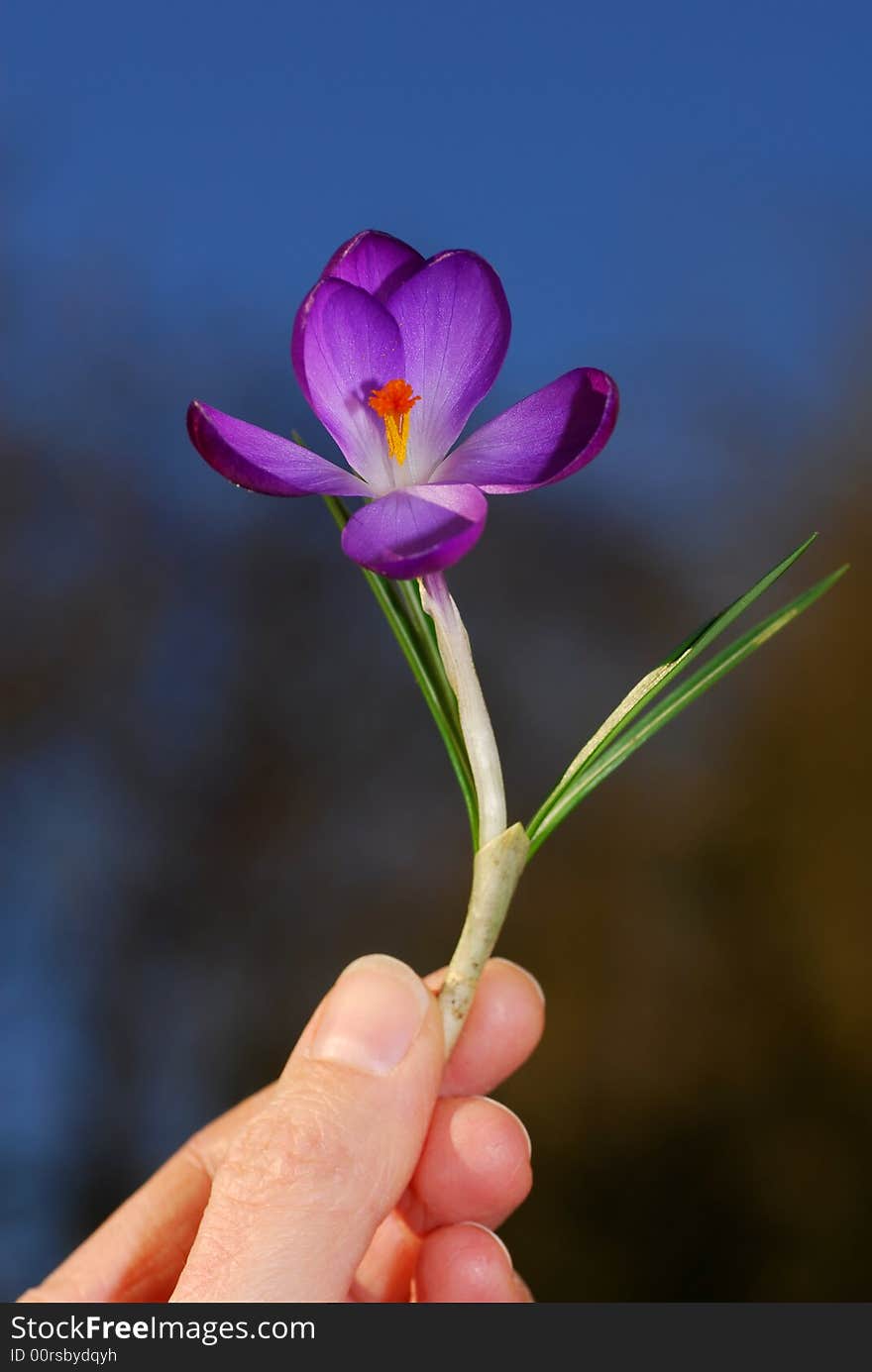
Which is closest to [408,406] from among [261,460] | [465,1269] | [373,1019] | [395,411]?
[395,411]

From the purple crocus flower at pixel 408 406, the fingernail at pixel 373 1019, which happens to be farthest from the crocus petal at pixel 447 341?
the fingernail at pixel 373 1019

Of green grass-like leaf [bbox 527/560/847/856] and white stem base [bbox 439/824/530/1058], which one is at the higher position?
green grass-like leaf [bbox 527/560/847/856]

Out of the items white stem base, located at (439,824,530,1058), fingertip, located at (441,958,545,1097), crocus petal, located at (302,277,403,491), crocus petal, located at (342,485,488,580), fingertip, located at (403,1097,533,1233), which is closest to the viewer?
crocus petal, located at (342,485,488,580)

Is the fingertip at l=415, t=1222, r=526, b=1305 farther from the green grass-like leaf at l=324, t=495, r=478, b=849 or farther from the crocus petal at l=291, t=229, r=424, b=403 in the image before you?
the crocus petal at l=291, t=229, r=424, b=403

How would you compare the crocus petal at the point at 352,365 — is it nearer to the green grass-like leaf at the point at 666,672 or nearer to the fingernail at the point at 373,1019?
the green grass-like leaf at the point at 666,672

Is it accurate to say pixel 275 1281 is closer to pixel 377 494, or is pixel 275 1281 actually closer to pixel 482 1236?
pixel 482 1236

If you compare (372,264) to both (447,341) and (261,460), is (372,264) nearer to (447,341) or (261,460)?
(447,341)

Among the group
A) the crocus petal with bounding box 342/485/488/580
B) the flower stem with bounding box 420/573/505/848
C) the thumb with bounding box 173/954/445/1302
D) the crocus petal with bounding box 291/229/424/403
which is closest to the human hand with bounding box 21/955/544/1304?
the thumb with bounding box 173/954/445/1302
